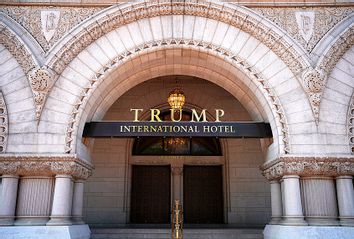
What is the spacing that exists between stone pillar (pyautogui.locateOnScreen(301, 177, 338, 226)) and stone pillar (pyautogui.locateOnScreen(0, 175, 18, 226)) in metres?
7.24

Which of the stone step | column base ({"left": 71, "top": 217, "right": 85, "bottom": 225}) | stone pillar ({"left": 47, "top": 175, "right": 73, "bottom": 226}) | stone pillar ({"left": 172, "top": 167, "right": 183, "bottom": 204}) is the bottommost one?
the stone step

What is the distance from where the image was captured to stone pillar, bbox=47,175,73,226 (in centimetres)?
888

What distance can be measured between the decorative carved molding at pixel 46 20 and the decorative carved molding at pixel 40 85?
0.80m

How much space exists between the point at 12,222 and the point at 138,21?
622cm

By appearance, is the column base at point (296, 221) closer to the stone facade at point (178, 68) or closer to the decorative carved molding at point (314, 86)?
the stone facade at point (178, 68)

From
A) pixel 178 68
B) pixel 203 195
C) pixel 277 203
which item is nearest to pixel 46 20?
pixel 178 68

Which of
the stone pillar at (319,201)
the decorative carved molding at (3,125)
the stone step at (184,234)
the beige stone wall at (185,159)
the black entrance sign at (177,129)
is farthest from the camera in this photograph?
the beige stone wall at (185,159)

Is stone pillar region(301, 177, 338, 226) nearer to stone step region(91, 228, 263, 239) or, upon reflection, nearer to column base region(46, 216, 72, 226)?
stone step region(91, 228, 263, 239)

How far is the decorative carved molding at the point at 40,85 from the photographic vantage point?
376 inches

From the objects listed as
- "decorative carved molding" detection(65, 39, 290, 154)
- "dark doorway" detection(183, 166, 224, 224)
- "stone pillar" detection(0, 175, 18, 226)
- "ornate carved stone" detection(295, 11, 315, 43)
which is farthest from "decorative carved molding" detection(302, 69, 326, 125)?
"stone pillar" detection(0, 175, 18, 226)

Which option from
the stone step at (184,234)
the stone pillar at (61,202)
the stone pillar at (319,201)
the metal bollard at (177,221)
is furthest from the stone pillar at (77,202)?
the stone pillar at (319,201)

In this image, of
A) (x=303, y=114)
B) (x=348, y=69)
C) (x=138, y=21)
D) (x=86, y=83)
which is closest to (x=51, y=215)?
(x=86, y=83)

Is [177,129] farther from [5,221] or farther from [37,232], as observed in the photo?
[5,221]

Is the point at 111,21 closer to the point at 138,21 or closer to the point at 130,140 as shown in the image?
the point at 138,21
